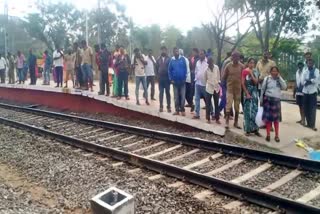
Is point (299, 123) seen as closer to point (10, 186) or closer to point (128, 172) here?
point (128, 172)

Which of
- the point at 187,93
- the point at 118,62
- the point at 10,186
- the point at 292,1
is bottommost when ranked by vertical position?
the point at 10,186

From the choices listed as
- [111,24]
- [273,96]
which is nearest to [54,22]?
[111,24]

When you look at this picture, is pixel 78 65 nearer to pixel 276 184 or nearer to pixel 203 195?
pixel 203 195

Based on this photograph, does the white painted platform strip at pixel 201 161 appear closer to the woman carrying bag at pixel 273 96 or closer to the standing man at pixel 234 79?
the woman carrying bag at pixel 273 96

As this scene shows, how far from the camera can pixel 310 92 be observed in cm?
1054

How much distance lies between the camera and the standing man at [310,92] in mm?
10359

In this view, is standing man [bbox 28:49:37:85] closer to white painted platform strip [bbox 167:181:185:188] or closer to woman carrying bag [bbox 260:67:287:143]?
woman carrying bag [bbox 260:67:287:143]

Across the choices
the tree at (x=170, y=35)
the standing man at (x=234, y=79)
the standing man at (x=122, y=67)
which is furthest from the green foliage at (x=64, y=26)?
the standing man at (x=234, y=79)

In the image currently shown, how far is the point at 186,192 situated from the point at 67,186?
1826 mm

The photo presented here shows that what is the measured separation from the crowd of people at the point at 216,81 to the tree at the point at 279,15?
14.4 meters

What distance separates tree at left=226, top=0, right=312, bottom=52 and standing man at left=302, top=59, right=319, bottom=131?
14.7 meters

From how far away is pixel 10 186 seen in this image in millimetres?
6035

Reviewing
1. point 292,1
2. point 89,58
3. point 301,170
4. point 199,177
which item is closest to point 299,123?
point 301,170

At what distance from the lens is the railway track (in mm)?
5204
